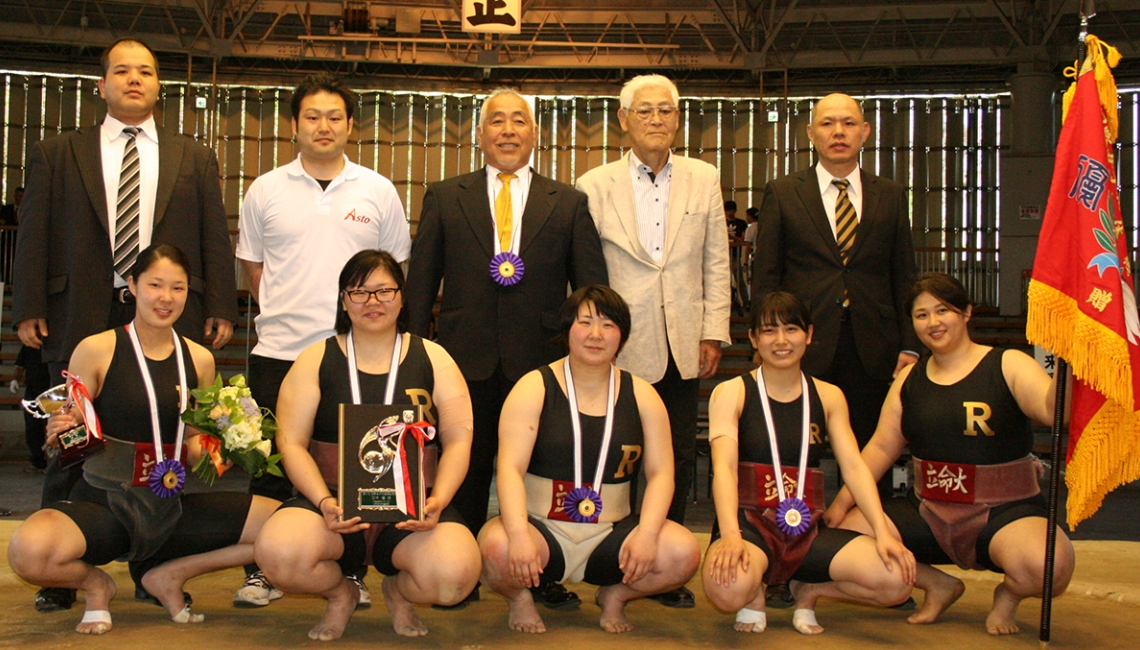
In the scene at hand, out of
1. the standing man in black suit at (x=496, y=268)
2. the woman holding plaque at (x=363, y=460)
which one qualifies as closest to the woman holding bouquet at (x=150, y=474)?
the woman holding plaque at (x=363, y=460)

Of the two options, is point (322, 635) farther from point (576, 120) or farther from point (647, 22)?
point (576, 120)

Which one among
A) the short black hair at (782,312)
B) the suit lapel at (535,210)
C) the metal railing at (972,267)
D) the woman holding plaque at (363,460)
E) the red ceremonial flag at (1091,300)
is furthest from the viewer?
the metal railing at (972,267)

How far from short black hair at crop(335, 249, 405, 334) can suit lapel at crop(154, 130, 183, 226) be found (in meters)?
0.84

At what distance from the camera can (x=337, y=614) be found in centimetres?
276

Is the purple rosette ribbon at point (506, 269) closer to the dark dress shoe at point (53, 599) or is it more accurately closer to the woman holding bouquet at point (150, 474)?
the woman holding bouquet at point (150, 474)

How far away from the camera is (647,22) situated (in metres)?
14.3

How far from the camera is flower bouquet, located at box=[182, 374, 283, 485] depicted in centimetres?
275

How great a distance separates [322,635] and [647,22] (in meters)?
12.7

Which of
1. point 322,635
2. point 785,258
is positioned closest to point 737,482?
point 785,258

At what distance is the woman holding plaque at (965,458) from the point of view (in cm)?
295

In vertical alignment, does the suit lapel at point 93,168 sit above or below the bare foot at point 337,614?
above

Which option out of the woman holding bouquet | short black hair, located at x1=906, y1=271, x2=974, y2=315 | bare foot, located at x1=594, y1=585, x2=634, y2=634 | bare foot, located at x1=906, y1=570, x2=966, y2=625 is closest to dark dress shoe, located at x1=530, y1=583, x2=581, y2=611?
bare foot, located at x1=594, y1=585, x2=634, y2=634

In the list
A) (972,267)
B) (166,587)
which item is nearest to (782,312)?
(166,587)

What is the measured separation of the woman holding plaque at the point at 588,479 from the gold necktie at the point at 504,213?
0.50 m
